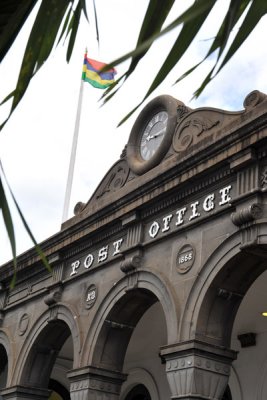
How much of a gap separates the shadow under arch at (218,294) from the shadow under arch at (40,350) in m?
4.77

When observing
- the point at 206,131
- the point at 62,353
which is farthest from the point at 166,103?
the point at 62,353

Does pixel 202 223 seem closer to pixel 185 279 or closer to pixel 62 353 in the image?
pixel 185 279

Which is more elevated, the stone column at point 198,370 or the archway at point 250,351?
the archway at point 250,351

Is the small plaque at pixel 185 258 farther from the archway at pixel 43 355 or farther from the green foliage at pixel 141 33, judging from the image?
the green foliage at pixel 141 33

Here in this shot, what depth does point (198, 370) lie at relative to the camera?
930 cm

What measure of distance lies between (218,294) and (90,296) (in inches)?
143

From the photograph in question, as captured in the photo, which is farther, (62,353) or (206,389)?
(62,353)

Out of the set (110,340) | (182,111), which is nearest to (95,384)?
(110,340)

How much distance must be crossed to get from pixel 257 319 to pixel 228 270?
14.8 feet

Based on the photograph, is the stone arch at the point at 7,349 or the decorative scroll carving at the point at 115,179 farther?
the stone arch at the point at 7,349

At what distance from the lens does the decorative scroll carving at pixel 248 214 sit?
896cm

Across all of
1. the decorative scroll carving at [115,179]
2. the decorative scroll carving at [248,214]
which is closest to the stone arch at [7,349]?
the decorative scroll carving at [115,179]

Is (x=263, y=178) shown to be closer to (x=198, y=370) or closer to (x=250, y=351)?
(x=198, y=370)

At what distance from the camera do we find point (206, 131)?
10.9 meters
